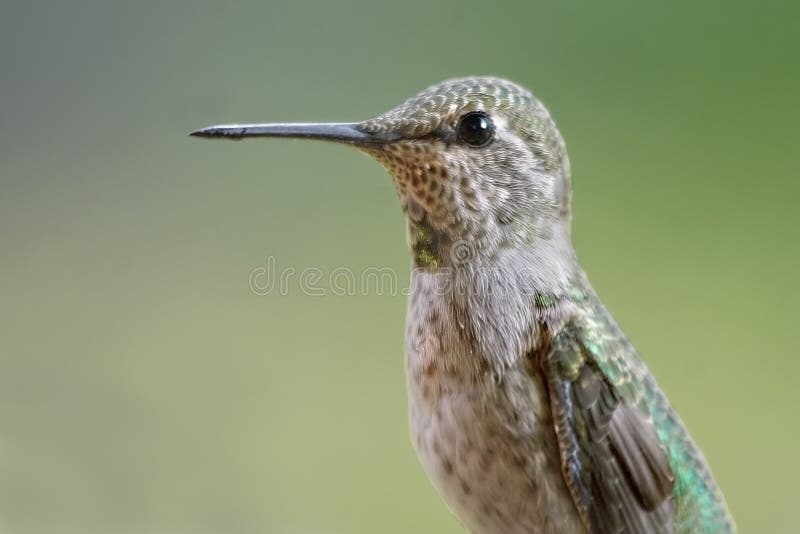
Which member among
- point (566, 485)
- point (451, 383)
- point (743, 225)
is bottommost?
point (566, 485)

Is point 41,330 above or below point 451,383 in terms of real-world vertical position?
above

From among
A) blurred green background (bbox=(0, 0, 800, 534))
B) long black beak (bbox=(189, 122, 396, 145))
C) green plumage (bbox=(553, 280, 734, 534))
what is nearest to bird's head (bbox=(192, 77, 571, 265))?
long black beak (bbox=(189, 122, 396, 145))

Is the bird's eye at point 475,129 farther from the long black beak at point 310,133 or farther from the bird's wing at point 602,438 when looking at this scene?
the bird's wing at point 602,438

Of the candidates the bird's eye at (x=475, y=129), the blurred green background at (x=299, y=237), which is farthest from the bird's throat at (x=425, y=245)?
the blurred green background at (x=299, y=237)

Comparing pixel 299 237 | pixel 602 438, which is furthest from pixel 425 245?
pixel 299 237

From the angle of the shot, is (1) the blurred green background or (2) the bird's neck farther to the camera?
(1) the blurred green background

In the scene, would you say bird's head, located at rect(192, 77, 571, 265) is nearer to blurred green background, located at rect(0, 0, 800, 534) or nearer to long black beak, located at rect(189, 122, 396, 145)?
long black beak, located at rect(189, 122, 396, 145)

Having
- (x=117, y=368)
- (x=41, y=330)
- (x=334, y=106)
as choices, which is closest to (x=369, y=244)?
(x=334, y=106)

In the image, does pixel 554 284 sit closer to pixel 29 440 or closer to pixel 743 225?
pixel 743 225
